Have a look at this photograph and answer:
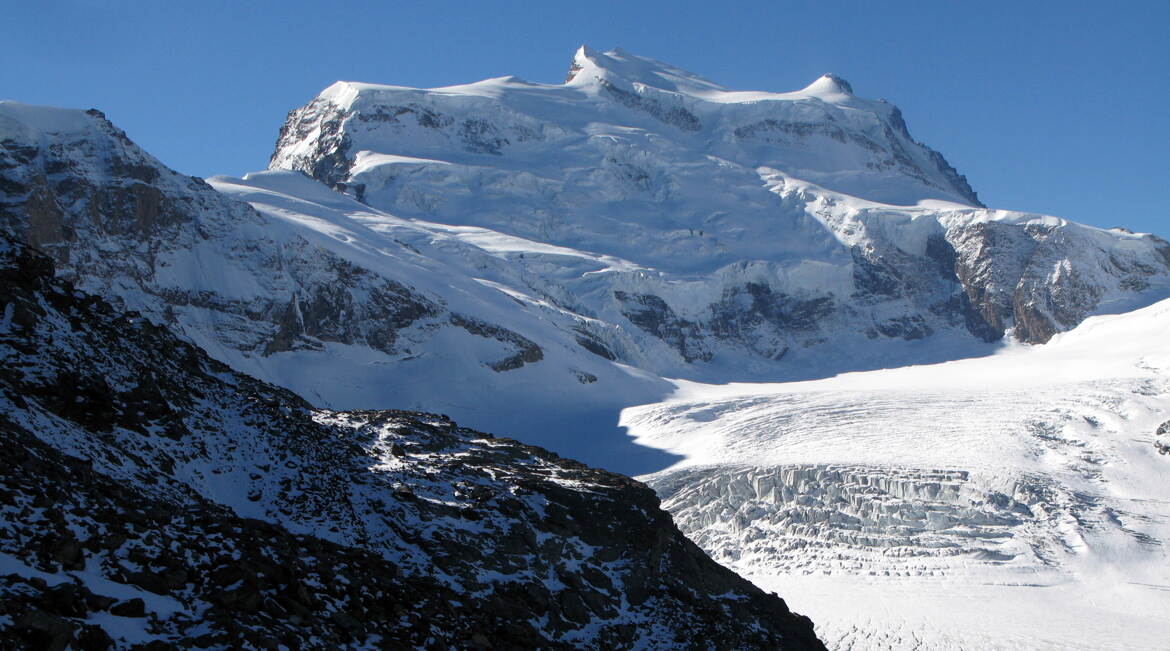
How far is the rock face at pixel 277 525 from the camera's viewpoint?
17406mm

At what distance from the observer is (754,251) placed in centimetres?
17700

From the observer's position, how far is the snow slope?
6166cm

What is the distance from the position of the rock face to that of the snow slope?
34.3 m

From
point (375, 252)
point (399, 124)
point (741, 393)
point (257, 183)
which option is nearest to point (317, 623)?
point (741, 393)

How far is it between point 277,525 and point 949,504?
193ft

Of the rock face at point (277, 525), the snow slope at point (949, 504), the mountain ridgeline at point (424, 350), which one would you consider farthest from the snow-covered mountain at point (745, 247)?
the rock face at point (277, 525)

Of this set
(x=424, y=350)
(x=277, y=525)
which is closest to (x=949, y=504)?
(x=424, y=350)

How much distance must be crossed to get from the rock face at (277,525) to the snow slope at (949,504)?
A: 34309mm

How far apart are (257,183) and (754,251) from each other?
73.3 m

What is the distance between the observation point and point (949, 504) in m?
73.3

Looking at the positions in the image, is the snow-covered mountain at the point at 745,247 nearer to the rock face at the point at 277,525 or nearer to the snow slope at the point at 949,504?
the snow slope at the point at 949,504

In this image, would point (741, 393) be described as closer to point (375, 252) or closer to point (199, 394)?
point (375, 252)

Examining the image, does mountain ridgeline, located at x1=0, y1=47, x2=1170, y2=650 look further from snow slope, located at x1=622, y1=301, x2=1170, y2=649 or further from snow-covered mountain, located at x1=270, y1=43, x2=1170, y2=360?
snow slope, located at x1=622, y1=301, x2=1170, y2=649

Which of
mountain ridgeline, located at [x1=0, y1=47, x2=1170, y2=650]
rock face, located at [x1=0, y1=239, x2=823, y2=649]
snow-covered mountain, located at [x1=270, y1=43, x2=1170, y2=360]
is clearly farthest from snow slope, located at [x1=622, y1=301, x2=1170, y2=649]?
snow-covered mountain, located at [x1=270, y1=43, x2=1170, y2=360]
